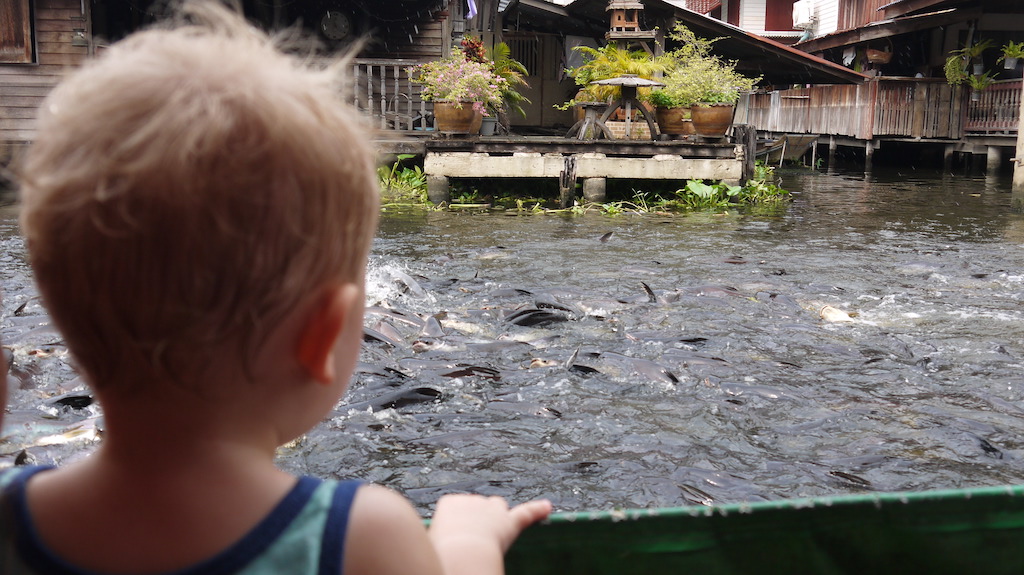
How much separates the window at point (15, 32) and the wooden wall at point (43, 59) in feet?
0.61

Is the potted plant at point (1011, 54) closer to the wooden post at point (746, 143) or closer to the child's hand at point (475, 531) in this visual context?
the wooden post at point (746, 143)

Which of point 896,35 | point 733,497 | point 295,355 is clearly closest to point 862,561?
point 295,355

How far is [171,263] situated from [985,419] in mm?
4060

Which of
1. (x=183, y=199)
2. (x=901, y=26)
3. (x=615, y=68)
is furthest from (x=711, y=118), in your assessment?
(x=183, y=199)

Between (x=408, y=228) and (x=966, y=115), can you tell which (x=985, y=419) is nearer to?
(x=408, y=228)

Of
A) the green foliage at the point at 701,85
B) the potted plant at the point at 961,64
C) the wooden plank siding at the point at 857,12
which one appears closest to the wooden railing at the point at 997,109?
the potted plant at the point at 961,64

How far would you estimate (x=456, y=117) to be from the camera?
1305cm

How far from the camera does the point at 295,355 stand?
41.4 inches

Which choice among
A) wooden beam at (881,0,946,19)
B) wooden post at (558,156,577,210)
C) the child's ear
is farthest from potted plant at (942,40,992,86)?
the child's ear

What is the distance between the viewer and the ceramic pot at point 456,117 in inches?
511

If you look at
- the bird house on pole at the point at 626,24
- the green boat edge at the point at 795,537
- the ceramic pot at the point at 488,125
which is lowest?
the green boat edge at the point at 795,537

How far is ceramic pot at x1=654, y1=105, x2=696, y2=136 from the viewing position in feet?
45.1

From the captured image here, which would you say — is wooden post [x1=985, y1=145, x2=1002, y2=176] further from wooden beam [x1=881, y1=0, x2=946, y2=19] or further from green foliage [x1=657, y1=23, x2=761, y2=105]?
green foliage [x1=657, y1=23, x2=761, y2=105]

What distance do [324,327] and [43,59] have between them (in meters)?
17.7
